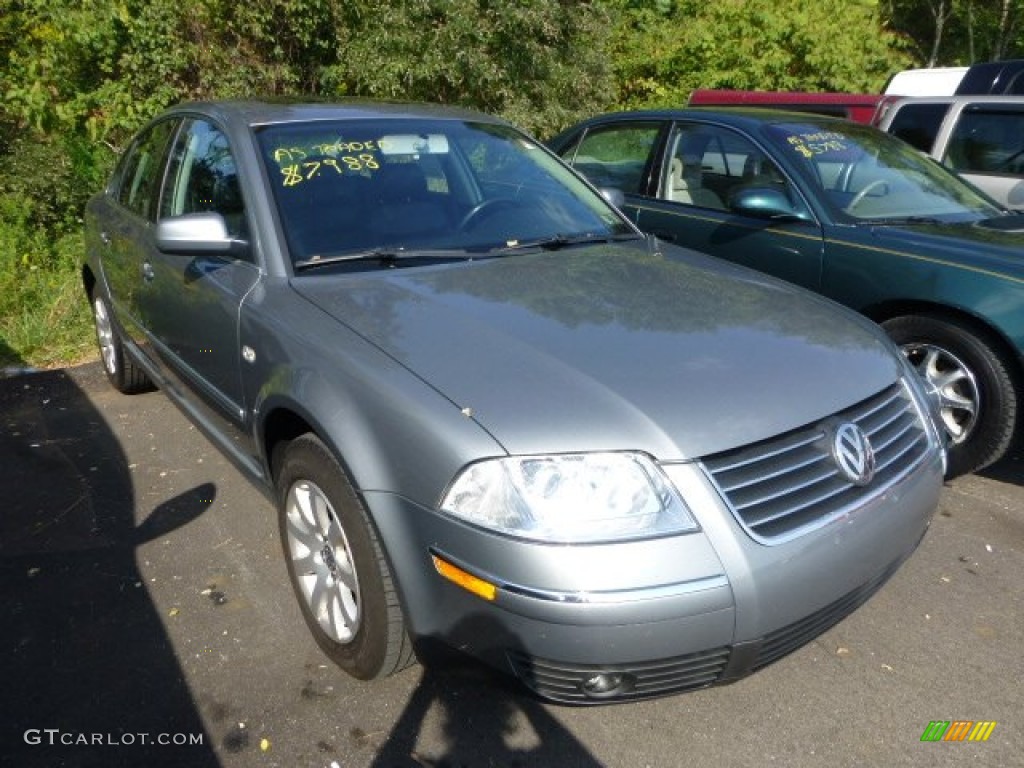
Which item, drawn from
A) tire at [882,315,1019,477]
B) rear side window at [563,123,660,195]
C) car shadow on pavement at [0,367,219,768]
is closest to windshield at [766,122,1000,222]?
tire at [882,315,1019,477]

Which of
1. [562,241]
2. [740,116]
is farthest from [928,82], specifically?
[562,241]

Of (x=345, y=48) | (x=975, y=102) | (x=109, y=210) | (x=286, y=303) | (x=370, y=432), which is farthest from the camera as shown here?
(x=345, y=48)

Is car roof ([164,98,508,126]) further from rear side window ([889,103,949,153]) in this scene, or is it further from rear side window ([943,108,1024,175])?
rear side window ([943,108,1024,175])

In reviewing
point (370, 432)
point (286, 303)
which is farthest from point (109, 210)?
point (370, 432)

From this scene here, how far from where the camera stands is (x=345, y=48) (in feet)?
28.5

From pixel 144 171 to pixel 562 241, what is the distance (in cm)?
223

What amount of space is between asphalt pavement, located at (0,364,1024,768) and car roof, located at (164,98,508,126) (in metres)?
1.59

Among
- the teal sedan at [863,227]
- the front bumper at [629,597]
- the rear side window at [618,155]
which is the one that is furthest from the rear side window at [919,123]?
the front bumper at [629,597]

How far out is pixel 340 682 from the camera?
2529mm

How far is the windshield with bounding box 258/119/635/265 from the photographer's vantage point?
2.91 metres

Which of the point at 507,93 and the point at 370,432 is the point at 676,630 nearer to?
the point at 370,432

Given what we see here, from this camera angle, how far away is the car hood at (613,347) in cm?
201

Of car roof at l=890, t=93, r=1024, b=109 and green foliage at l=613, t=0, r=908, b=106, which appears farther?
green foliage at l=613, t=0, r=908, b=106

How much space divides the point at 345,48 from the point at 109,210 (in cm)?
501
